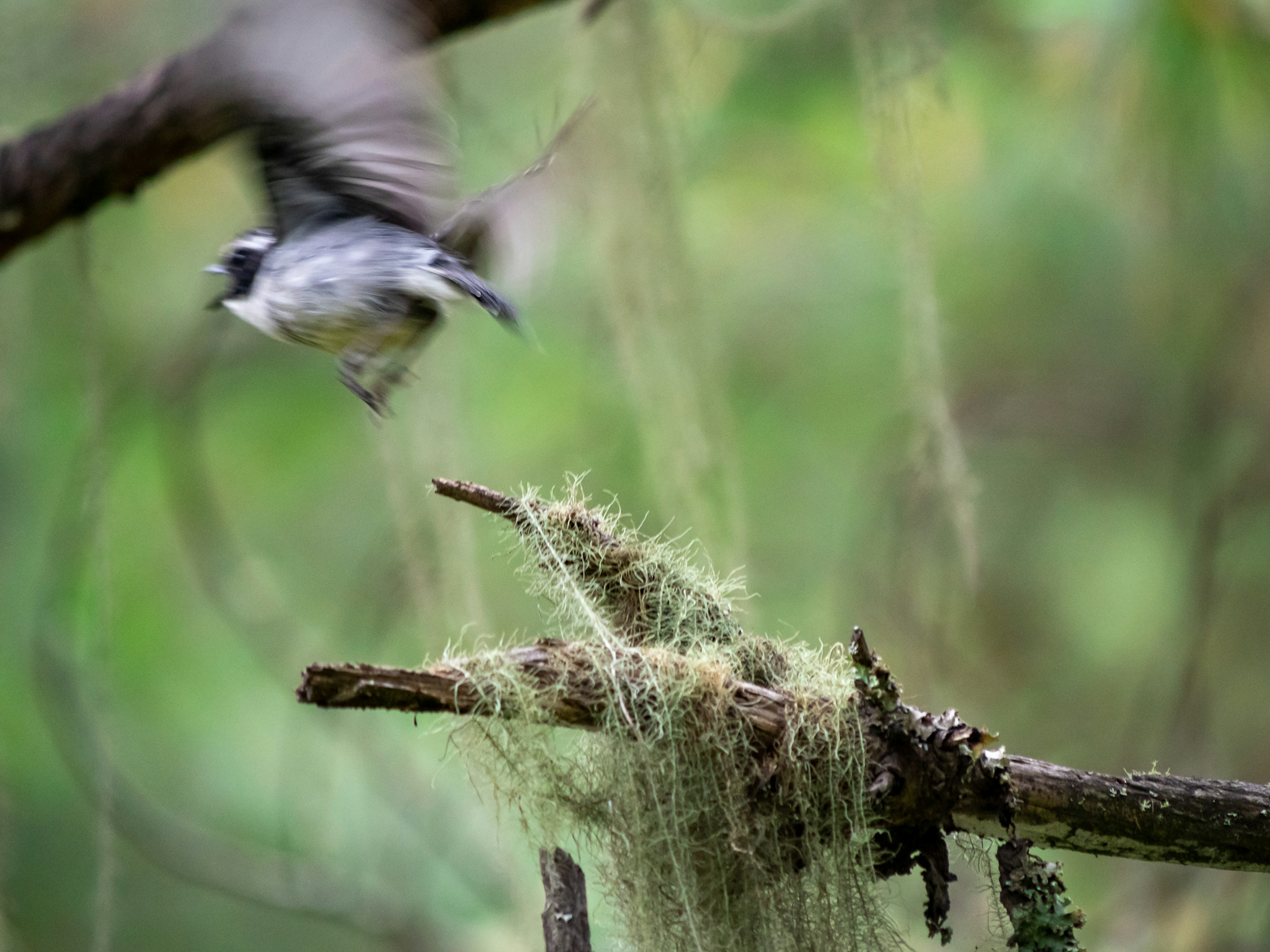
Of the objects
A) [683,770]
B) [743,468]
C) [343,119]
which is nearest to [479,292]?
[343,119]

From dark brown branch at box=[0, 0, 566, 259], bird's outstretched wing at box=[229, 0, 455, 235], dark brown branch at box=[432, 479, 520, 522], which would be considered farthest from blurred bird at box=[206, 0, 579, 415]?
dark brown branch at box=[0, 0, 566, 259]

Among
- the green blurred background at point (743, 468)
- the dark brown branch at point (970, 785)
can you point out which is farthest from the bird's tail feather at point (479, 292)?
the green blurred background at point (743, 468)

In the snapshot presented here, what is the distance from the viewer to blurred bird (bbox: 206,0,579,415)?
100 cm

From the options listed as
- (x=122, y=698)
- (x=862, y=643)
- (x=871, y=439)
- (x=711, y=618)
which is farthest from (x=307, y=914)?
(x=862, y=643)

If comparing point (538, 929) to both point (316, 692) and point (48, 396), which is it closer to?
point (316, 692)

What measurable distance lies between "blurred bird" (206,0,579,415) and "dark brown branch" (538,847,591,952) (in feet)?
1.41

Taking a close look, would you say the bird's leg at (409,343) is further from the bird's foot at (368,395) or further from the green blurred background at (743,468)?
the green blurred background at (743,468)

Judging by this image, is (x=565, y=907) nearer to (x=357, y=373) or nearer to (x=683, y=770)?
(x=683, y=770)

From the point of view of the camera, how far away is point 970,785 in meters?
0.83

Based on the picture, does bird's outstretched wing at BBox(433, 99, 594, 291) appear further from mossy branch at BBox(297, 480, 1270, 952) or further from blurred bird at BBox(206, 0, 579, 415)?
mossy branch at BBox(297, 480, 1270, 952)

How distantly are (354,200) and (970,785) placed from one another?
2.42 ft

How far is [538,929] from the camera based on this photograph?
1.54 meters

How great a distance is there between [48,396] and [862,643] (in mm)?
2806

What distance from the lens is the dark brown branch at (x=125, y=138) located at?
4.99ft
